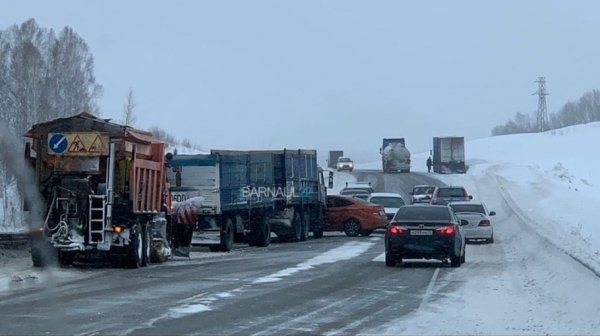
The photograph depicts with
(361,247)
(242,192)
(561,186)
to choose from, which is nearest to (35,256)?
(242,192)

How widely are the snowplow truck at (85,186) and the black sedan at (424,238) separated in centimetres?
574

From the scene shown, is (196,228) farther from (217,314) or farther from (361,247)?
(217,314)

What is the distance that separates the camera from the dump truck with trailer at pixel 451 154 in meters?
91.8

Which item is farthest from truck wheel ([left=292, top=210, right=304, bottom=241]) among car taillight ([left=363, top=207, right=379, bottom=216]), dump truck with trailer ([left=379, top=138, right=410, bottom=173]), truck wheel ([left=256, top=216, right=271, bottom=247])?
dump truck with trailer ([left=379, top=138, right=410, bottom=173])

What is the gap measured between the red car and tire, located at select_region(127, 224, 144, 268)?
54.8 feet

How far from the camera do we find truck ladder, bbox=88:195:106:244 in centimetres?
2406

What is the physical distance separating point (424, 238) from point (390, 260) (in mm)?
1007

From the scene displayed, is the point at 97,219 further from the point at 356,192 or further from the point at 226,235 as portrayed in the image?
the point at 356,192

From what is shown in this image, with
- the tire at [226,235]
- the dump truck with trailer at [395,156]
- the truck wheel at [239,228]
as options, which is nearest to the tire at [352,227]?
the truck wheel at [239,228]

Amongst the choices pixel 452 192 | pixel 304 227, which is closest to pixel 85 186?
pixel 304 227

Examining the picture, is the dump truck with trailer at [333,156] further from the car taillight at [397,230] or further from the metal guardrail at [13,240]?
the car taillight at [397,230]

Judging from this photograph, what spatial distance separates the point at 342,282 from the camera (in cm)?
2153

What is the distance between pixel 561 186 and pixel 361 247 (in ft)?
135

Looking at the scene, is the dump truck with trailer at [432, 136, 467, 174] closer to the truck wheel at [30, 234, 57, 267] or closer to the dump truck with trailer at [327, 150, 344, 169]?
the dump truck with trailer at [327, 150, 344, 169]
